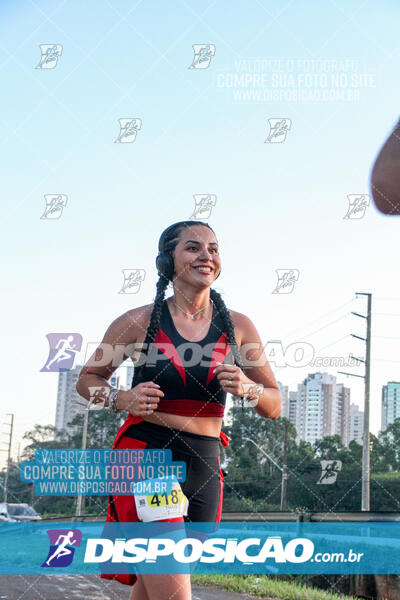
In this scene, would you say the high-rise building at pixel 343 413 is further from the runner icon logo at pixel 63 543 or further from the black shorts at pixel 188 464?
the black shorts at pixel 188 464

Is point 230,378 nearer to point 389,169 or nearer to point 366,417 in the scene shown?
point 389,169

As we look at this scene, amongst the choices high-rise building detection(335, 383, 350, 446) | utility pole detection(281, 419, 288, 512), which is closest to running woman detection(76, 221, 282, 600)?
utility pole detection(281, 419, 288, 512)

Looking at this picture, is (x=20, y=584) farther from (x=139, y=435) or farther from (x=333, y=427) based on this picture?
(x=333, y=427)

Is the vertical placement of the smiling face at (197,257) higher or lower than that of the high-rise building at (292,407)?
lower

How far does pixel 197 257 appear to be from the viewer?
260cm

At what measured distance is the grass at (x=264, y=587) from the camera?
445 cm

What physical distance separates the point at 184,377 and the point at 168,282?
463 millimetres

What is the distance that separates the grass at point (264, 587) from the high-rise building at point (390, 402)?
1768 cm

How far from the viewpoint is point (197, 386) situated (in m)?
2.43

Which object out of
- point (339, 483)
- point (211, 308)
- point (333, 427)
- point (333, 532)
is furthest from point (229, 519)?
point (333, 427)

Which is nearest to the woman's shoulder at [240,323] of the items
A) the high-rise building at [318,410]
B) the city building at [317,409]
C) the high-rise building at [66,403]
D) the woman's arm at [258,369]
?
the woman's arm at [258,369]

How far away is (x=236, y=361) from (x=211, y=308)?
26cm

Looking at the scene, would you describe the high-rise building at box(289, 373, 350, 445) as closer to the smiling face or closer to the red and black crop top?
the smiling face

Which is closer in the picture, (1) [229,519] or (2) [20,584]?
(2) [20,584]
